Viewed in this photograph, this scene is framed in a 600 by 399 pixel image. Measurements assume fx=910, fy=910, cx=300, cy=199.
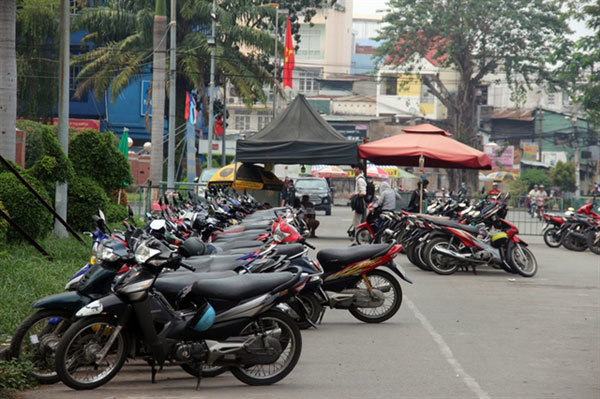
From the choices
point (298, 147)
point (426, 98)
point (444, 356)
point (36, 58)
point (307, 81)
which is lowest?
point (444, 356)

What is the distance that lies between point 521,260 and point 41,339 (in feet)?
36.4

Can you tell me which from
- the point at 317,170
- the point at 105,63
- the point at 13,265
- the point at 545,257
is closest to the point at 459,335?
the point at 13,265

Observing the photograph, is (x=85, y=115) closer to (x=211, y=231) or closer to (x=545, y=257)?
(x=545, y=257)

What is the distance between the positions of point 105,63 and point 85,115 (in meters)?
14.2

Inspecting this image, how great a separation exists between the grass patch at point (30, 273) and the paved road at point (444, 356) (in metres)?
1.72

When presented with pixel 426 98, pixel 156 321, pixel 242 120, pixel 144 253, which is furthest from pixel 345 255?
pixel 242 120

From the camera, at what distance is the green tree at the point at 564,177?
6594cm

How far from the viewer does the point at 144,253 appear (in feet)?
22.2

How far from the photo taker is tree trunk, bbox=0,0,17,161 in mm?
15570

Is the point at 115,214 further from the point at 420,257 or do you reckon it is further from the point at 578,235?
the point at 578,235

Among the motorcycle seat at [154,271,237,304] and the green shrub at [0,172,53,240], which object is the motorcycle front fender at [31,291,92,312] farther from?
the green shrub at [0,172,53,240]

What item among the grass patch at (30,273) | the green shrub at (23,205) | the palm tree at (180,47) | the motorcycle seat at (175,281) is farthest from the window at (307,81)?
the motorcycle seat at (175,281)

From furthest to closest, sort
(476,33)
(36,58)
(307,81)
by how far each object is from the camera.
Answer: (307,81) → (476,33) → (36,58)

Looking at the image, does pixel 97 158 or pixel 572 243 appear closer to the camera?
pixel 97 158
